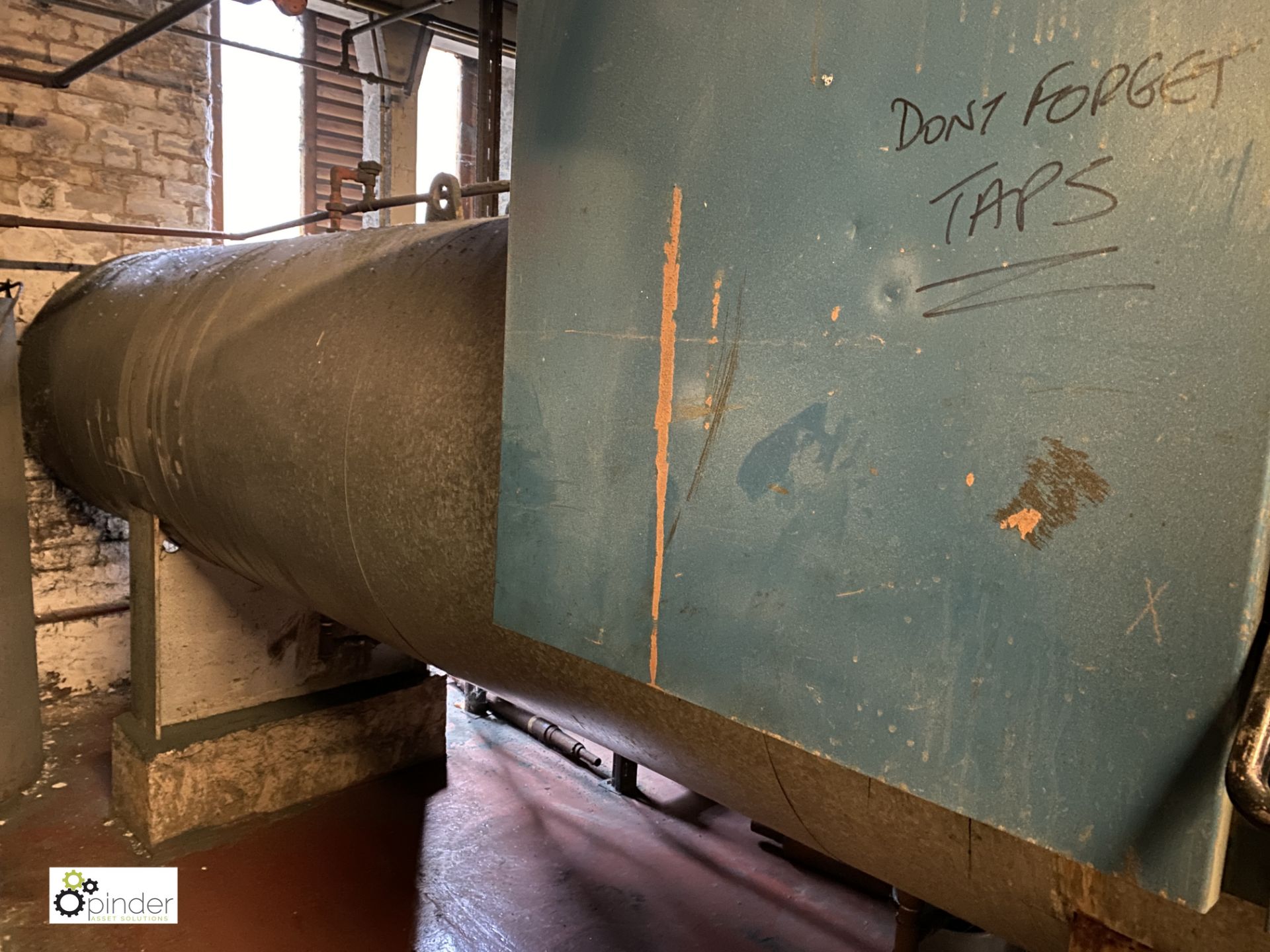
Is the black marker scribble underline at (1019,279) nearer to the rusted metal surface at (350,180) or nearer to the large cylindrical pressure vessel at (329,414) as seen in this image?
the large cylindrical pressure vessel at (329,414)

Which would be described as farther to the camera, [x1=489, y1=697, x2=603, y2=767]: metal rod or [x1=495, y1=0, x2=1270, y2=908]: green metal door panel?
[x1=489, y1=697, x2=603, y2=767]: metal rod

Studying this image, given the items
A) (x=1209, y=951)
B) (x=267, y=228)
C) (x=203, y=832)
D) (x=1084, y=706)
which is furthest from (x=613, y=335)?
(x=267, y=228)

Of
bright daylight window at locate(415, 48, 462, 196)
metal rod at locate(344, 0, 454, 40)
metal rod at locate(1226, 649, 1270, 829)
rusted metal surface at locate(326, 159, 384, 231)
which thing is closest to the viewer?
metal rod at locate(1226, 649, 1270, 829)

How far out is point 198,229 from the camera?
150 inches

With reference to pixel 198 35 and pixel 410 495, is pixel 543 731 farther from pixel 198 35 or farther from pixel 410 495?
pixel 198 35

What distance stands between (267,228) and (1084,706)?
3.15m

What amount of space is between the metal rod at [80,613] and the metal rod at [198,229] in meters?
1.52

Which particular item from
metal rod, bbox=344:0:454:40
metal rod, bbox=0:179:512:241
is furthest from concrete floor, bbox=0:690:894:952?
metal rod, bbox=344:0:454:40

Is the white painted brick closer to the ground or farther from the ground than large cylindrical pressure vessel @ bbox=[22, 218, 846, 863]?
closer to the ground

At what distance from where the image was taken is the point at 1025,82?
58cm

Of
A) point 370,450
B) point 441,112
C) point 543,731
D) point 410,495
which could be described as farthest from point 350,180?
point 441,112

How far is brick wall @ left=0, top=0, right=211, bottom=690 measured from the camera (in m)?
3.30

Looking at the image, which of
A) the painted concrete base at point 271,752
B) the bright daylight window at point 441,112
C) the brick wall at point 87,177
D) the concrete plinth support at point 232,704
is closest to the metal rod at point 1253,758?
the concrete plinth support at point 232,704

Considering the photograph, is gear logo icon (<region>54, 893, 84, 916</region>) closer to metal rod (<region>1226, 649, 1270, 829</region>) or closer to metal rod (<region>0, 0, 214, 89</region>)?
metal rod (<region>0, 0, 214, 89</region>)
